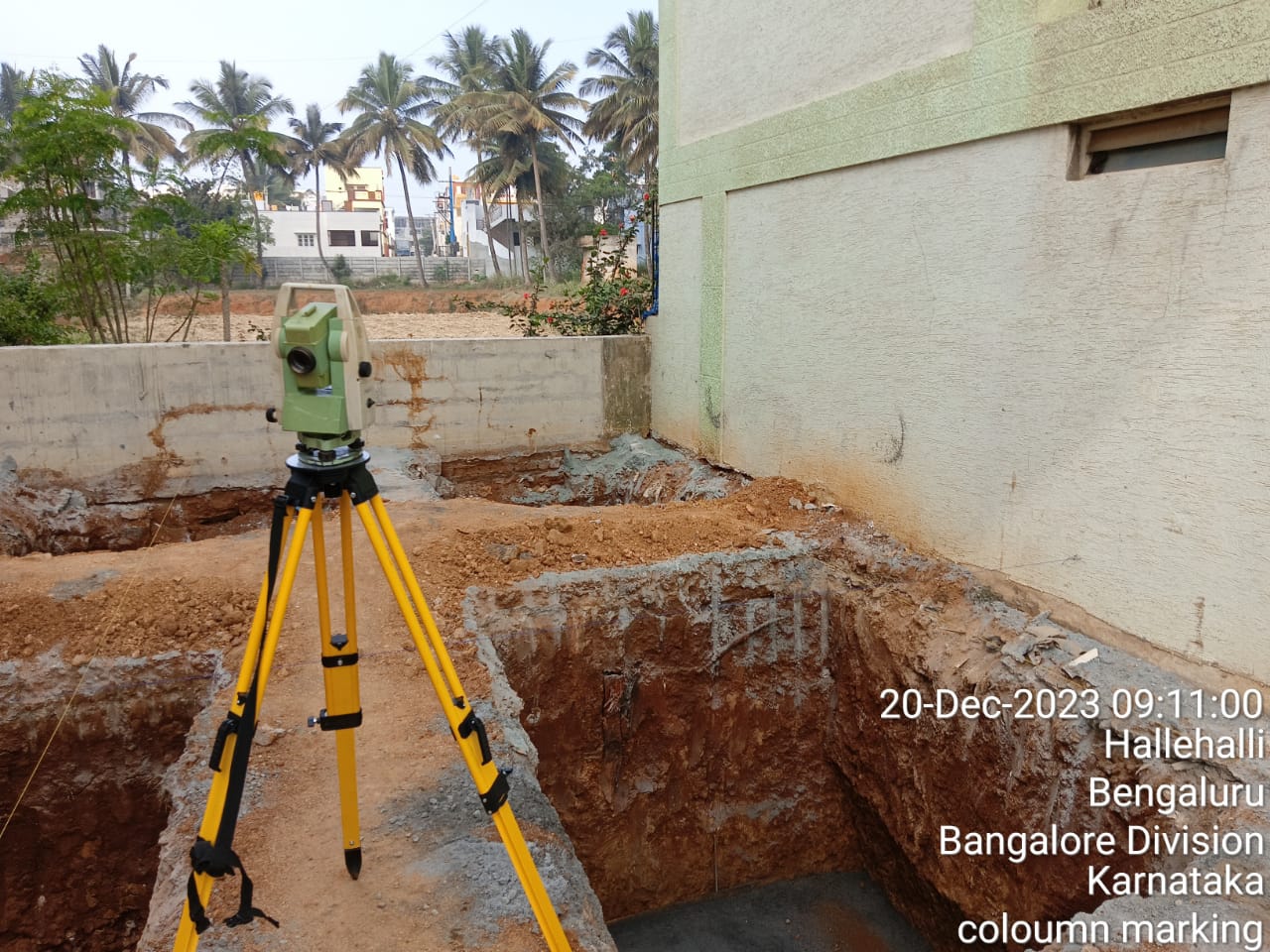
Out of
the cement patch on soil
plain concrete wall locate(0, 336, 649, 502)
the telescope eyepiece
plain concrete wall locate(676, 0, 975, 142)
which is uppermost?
plain concrete wall locate(676, 0, 975, 142)

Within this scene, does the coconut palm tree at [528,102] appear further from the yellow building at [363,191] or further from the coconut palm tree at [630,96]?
the yellow building at [363,191]

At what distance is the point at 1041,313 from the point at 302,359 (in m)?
4.03

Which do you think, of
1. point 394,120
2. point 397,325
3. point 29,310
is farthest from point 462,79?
point 29,310

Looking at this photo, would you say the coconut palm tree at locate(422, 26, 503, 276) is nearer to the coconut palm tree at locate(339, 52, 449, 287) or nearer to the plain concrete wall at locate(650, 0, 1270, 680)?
the coconut palm tree at locate(339, 52, 449, 287)

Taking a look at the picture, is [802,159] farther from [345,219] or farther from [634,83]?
[345,219]

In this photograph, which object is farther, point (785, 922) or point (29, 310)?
point (29, 310)

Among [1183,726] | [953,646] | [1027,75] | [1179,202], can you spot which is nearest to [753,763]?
[953,646]

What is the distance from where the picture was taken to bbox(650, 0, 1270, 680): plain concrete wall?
3887 mm

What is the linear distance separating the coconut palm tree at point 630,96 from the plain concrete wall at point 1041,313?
85.7ft

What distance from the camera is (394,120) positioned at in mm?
37344

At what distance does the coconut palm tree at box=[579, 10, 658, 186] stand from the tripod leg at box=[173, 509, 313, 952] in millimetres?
31019

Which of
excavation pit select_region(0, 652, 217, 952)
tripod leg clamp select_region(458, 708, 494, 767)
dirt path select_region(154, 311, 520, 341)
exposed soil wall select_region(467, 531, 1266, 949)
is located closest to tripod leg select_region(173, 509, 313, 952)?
tripod leg clamp select_region(458, 708, 494, 767)

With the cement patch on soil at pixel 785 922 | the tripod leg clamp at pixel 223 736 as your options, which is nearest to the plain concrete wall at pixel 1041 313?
the cement patch on soil at pixel 785 922

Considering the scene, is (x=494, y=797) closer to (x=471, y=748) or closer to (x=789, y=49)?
(x=471, y=748)
